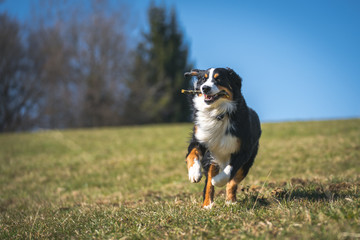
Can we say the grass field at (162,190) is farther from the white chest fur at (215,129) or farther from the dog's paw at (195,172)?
the white chest fur at (215,129)

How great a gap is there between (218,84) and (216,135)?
60 centimetres

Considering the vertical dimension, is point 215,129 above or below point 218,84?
below

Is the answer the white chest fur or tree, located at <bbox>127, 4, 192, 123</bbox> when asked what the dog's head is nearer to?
the white chest fur

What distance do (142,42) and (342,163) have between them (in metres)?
28.5

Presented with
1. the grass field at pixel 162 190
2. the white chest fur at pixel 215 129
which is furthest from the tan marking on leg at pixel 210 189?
the white chest fur at pixel 215 129

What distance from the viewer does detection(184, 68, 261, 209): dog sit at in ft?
12.8

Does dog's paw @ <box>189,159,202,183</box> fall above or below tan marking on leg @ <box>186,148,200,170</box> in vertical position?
below

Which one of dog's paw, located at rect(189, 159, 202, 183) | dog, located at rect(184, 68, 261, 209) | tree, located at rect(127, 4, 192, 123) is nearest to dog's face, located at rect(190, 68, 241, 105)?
dog, located at rect(184, 68, 261, 209)

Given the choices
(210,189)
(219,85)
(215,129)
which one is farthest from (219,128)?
(210,189)

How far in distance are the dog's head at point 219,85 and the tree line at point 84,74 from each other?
91.6 feet

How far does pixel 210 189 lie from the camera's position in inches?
165

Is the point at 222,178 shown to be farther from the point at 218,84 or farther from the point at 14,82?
the point at 14,82

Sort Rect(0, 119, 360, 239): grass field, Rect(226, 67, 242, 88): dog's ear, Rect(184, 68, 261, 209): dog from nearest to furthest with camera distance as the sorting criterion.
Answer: Rect(0, 119, 360, 239): grass field, Rect(184, 68, 261, 209): dog, Rect(226, 67, 242, 88): dog's ear

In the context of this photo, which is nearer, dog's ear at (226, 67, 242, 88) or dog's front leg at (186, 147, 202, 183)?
dog's front leg at (186, 147, 202, 183)
